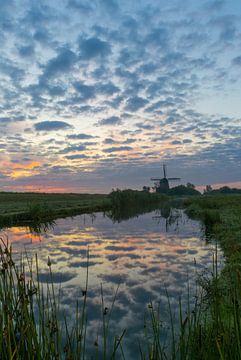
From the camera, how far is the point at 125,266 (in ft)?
39.4

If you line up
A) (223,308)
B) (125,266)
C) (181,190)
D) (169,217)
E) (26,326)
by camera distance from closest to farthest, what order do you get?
(26,326) < (223,308) < (125,266) < (169,217) < (181,190)

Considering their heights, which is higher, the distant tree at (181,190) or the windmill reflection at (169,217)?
the distant tree at (181,190)

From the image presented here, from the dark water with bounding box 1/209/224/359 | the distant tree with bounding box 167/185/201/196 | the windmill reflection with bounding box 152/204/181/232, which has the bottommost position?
the dark water with bounding box 1/209/224/359

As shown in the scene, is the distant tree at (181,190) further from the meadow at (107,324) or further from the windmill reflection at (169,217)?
the meadow at (107,324)

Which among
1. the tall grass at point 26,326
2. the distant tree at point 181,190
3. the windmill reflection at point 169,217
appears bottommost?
the windmill reflection at point 169,217

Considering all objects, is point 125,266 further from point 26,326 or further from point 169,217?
point 169,217

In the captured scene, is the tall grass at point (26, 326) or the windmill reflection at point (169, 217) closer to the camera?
the tall grass at point (26, 326)

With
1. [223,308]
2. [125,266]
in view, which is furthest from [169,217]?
[223,308]

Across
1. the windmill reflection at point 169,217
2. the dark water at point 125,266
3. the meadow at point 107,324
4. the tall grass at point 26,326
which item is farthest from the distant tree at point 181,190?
the tall grass at point 26,326

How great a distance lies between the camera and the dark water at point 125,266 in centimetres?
743

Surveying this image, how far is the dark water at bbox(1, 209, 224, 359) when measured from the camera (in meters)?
7.43

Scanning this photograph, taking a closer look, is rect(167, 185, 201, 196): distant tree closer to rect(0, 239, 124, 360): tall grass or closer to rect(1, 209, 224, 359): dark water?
rect(1, 209, 224, 359): dark water

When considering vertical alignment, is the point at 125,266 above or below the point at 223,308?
below

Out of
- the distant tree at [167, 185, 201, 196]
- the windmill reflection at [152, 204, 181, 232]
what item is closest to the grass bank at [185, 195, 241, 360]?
the windmill reflection at [152, 204, 181, 232]
